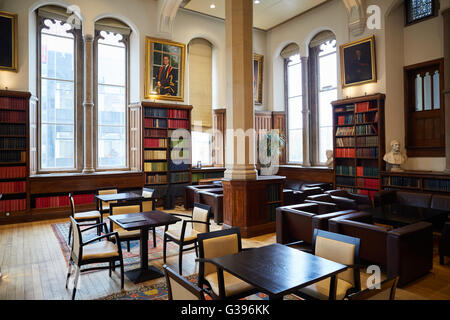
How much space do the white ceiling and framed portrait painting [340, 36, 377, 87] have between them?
7.02 ft

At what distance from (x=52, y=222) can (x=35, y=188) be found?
Result: 37.2 inches

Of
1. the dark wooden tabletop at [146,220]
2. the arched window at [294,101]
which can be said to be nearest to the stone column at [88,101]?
the dark wooden tabletop at [146,220]

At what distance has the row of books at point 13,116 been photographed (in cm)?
682

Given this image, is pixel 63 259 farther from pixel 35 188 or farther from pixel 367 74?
pixel 367 74

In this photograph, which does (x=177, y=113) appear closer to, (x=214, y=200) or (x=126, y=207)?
(x=214, y=200)

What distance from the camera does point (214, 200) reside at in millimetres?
6766

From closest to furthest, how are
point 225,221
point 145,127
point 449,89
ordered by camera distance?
point 225,221 < point 449,89 < point 145,127

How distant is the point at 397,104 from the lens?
7676 millimetres

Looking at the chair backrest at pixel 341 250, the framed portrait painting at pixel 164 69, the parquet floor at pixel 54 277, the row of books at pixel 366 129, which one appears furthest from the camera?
the framed portrait painting at pixel 164 69

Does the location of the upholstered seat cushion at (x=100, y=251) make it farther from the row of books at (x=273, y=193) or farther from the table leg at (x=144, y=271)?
the row of books at (x=273, y=193)

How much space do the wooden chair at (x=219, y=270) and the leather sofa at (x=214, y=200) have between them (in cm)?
360

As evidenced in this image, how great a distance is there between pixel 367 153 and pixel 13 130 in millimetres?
8723

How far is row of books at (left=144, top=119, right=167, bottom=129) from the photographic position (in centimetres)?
865
